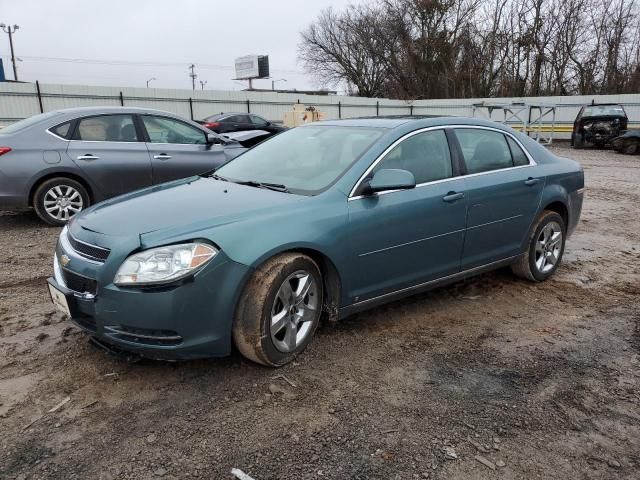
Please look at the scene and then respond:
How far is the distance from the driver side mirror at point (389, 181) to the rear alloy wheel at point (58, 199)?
187 inches

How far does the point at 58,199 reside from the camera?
6.70m

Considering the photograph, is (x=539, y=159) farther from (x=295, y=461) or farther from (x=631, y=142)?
(x=631, y=142)

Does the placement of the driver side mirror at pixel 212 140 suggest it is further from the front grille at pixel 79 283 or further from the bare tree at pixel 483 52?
the bare tree at pixel 483 52

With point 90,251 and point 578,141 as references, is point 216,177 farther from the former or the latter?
point 578,141

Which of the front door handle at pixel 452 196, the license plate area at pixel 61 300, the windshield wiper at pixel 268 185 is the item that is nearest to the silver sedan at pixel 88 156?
the windshield wiper at pixel 268 185

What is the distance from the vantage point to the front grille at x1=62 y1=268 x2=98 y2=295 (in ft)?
9.37

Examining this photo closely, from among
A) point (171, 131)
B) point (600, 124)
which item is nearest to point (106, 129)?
point (171, 131)

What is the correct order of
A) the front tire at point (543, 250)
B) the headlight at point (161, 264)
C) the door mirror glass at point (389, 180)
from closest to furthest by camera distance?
the headlight at point (161, 264) < the door mirror glass at point (389, 180) < the front tire at point (543, 250)

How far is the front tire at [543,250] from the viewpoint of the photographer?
4766mm

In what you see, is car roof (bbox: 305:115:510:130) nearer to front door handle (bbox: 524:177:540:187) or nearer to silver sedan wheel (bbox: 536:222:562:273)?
front door handle (bbox: 524:177:540:187)

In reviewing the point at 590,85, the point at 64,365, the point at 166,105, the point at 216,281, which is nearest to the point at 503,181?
the point at 216,281

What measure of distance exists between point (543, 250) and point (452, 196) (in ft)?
4.99

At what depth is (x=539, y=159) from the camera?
4.84 m

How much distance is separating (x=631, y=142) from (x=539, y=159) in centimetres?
1648
